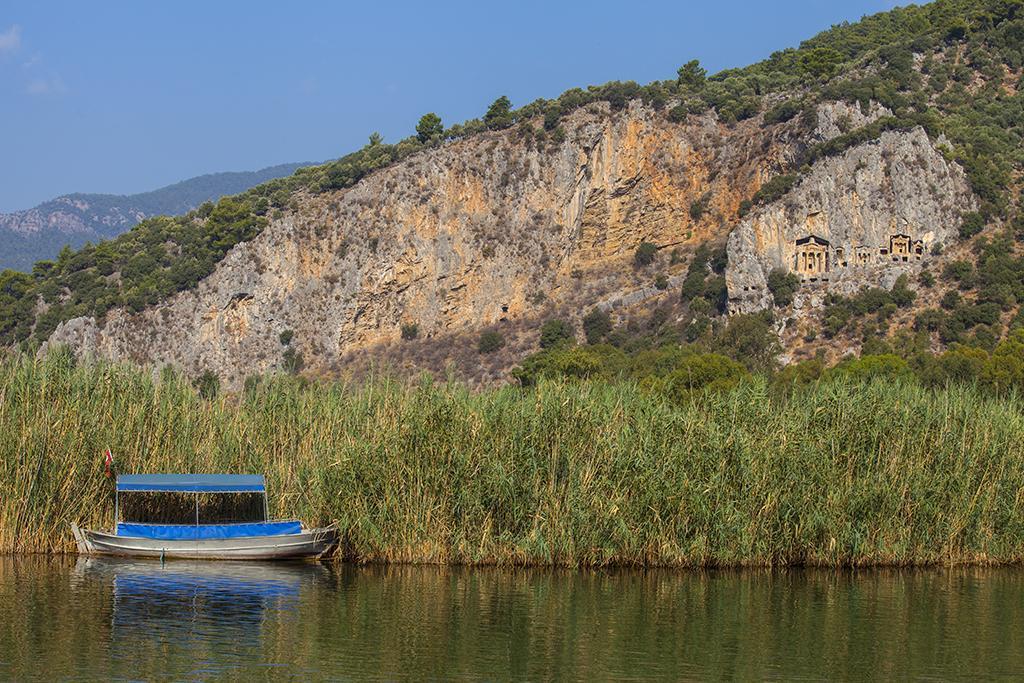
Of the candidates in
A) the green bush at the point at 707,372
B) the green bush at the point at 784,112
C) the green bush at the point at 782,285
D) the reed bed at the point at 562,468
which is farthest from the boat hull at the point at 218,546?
the green bush at the point at 784,112

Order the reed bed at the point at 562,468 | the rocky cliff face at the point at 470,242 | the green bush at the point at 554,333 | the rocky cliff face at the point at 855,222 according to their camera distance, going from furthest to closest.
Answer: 1. the rocky cliff face at the point at 470,242
2. the green bush at the point at 554,333
3. the rocky cliff face at the point at 855,222
4. the reed bed at the point at 562,468

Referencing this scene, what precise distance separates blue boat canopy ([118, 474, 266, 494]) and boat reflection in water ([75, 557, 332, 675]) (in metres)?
1.46

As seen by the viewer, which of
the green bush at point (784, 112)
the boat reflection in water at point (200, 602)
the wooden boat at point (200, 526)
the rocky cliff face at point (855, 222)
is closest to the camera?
the boat reflection in water at point (200, 602)

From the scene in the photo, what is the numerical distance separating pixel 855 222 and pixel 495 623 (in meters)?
61.7

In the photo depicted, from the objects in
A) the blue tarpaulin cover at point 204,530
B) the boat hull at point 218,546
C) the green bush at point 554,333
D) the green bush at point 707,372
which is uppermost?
the green bush at point 554,333

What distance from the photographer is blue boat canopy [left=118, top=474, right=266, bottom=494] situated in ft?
71.6

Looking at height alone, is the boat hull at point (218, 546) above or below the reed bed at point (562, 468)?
below

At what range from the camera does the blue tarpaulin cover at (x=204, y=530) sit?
888 inches

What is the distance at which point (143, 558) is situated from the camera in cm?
2305

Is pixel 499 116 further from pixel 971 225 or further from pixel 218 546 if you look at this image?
pixel 218 546

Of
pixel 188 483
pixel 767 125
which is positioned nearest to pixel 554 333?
pixel 767 125

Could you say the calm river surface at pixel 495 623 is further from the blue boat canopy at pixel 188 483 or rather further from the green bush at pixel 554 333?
the green bush at pixel 554 333

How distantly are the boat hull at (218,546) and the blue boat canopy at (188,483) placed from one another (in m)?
1.03

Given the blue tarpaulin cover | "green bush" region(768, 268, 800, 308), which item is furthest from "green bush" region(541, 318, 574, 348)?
the blue tarpaulin cover
